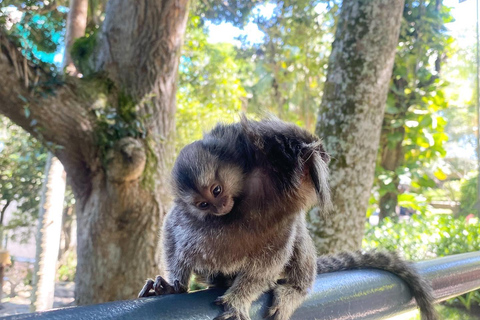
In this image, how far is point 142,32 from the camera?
286cm

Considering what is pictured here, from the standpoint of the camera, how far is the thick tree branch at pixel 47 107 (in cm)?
233

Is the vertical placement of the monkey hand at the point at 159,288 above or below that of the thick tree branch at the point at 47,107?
below

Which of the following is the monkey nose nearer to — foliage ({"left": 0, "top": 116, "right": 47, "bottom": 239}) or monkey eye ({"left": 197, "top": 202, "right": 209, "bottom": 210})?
monkey eye ({"left": 197, "top": 202, "right": 209, "bottom": 210})

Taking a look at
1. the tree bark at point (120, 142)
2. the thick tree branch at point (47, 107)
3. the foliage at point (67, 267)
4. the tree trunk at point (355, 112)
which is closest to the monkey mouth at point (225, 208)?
the tree trunk at point (355, 112)

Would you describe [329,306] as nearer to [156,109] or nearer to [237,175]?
[237,175]

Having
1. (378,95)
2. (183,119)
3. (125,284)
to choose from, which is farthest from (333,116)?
(183,119)

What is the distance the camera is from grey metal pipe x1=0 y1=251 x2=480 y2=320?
60cm

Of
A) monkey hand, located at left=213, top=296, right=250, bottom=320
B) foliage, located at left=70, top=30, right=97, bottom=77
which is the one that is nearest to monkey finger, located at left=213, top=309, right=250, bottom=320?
monkey hand, located at left=213, top=296, right=250, bottom=320

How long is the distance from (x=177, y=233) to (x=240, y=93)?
4342 millimetres

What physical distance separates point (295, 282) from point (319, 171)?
0.33 meters

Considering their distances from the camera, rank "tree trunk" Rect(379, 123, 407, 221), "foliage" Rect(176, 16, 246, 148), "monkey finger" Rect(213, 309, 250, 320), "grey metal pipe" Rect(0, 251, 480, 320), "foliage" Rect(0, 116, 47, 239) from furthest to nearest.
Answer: "foliage" Rect(176, 16, 246, 148) → "foliage" Rect(0, 116, 47, 239) → "tree trunk" Rect(379, 123, 407, 221) → "monkey finger" Rect(213, 309, 250, 320) → "grey metal pipe" Rect(0, 251, 480, 320)

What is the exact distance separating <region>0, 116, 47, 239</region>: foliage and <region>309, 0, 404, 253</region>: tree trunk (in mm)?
3189

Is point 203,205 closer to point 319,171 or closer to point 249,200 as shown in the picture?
point 249,200

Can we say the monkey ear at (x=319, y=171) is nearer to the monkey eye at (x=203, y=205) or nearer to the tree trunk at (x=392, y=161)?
the monkey eye at (x=203, y=205)
